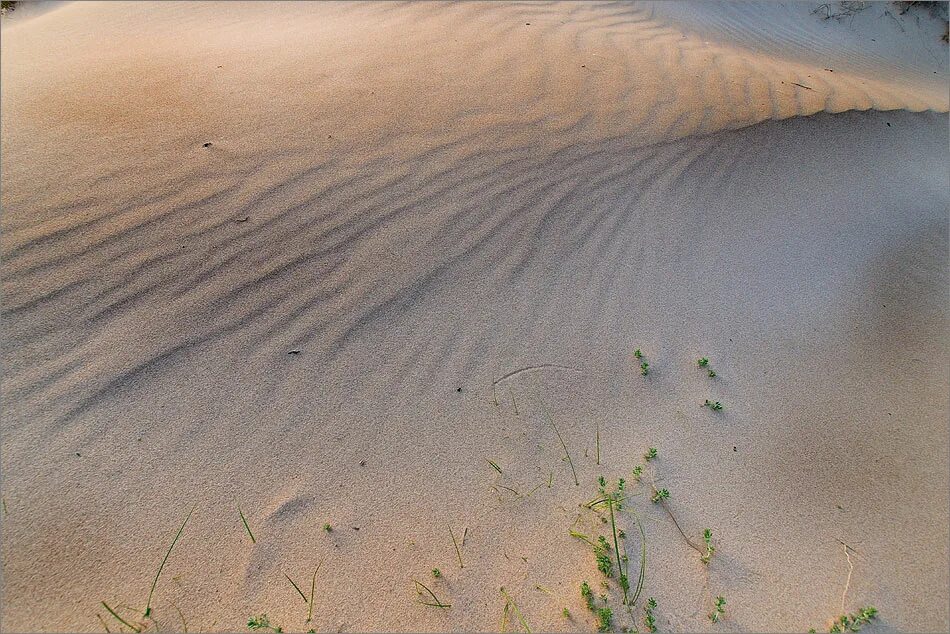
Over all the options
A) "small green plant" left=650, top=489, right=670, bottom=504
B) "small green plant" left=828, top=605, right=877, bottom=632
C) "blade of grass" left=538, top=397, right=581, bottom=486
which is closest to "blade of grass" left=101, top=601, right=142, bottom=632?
"blade of grass" left=538, top=397, right=581, bottom=486

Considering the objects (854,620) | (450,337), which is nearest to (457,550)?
(450,337)

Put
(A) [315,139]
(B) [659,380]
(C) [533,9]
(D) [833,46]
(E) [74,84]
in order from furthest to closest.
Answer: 1. (D) [833,46]
2. (C) [533,9]
3. (E) [74,84]
4. (A) [315,139]
5. (B) [659,380]

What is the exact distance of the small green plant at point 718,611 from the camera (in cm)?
169

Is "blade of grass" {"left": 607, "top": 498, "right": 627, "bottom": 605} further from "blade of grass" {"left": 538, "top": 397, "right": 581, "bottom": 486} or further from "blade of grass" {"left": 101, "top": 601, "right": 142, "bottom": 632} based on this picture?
"blade of grass" {"left": 101, "top": 601, "right": 142, "bottom": 632}

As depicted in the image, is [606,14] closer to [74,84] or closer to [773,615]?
[74,84]

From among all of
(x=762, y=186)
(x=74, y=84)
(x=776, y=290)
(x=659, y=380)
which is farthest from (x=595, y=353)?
(x=74, y=84)

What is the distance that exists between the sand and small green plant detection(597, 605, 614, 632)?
2cm

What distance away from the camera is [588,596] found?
171 cm

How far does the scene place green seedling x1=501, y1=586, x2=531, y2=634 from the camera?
1660mm

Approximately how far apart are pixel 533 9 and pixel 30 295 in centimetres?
469

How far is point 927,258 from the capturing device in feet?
9.93

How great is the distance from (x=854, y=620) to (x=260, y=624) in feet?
5.83

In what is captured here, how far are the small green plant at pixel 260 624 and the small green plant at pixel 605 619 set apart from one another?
933 millimetres

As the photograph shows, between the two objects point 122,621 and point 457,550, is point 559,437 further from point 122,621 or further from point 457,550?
point 122,621
